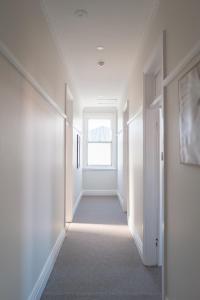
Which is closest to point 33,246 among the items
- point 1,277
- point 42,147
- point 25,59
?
point 1,277

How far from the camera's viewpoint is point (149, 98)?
2984mm

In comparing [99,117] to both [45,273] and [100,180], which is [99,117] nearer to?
[100,180]

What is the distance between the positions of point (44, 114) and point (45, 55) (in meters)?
0.62

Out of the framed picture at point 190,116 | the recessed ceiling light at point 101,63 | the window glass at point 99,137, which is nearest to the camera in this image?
the framed picture at point 190,116

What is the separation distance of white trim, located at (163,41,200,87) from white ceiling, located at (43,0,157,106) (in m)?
0.91

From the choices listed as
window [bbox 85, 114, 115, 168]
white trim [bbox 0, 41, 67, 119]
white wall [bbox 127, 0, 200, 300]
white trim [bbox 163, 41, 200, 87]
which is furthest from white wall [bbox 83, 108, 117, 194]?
white trim [bbox 163, 41, 200, 87]

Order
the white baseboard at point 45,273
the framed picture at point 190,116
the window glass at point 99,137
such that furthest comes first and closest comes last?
1. the window glass at point 99,137
2. the white baseboard at point 45,273
3. the framed picture at point 190,116

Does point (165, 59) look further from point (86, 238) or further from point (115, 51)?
point (86, 238)

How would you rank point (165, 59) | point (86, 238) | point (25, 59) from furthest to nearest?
point (86, 238) → point (165, 59) → point (25, 59)

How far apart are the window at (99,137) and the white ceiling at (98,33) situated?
3.27 meters

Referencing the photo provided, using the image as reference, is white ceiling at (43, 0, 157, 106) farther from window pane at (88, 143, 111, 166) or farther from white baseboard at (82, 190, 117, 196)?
white baseboard at (82, 190, 117, 196)

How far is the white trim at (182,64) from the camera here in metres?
1.40

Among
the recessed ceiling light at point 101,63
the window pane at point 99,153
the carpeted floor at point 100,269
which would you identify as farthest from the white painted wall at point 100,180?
the recessed ceiling light at point 101,63

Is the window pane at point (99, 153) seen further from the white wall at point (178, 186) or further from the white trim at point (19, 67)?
the white wall at point (178, 186)
